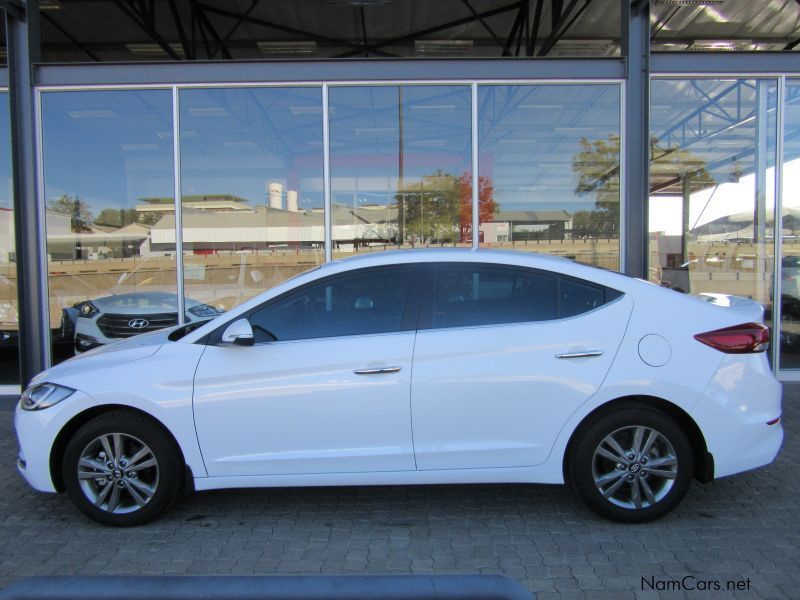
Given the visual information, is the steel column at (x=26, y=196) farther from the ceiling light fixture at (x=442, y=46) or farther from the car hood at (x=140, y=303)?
the ceiling light fixture at (x=442, y=46)

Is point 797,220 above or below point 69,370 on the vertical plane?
above

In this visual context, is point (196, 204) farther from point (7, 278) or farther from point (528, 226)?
point (528, 226)

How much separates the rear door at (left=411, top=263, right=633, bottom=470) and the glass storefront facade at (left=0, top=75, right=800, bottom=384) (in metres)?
4.11

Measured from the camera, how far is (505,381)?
3293 millimetres

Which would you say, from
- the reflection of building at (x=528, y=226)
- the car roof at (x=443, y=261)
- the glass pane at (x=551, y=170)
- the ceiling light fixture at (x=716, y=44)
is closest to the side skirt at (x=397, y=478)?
the car roof at (x=443, y=261)

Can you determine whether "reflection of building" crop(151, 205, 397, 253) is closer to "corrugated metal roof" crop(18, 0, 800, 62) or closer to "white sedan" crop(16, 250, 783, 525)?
"corrugated metal roof" crop(18, 0, 800, 62)

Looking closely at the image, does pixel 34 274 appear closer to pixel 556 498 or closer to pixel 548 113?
pixel 556 498

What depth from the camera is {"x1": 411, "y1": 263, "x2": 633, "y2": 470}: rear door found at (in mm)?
3293

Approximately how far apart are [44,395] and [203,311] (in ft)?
14.7

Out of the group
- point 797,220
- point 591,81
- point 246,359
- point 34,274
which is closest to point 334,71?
point 591,81

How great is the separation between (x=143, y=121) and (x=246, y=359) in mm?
6398

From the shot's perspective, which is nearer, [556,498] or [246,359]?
[246,359]

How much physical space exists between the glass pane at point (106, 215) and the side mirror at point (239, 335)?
16.0ft

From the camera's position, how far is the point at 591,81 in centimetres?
697
